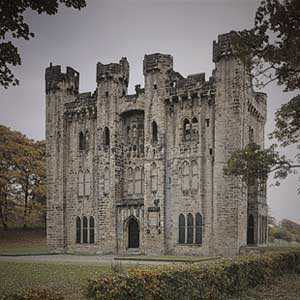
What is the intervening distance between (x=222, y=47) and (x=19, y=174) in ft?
57.4

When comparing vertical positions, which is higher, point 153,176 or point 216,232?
point 153,176

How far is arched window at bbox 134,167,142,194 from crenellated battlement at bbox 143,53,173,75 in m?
7.70

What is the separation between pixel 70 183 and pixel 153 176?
8317 mm

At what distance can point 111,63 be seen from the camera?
115 feet

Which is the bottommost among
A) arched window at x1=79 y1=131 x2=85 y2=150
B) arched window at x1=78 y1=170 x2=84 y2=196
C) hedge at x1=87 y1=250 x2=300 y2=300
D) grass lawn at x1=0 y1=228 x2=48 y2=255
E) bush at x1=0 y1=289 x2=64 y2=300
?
grass lawn at x1=0 y1=228 x2=48 y2=255

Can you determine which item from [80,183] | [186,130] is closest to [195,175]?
[186,130]

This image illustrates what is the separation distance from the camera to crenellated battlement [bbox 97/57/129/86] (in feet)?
114

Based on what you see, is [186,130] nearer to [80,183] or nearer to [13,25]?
[80,183]

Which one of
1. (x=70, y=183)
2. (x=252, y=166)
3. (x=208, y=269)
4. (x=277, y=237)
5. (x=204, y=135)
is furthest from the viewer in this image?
(x=277, y=237)

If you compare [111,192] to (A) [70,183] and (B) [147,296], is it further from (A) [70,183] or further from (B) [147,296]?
(B) [147,296]

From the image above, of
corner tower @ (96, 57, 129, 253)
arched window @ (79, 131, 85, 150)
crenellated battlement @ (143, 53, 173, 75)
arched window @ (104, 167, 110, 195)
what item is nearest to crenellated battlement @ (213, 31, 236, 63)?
crenellated battlement @ (143, 53, 173, 75)

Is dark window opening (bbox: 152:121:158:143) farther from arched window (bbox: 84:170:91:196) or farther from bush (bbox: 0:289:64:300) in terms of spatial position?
bush (bbox: 0:289:64:300)

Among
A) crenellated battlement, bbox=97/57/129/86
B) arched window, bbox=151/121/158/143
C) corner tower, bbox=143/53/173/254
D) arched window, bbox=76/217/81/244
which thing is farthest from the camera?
arched window, bbox=76/217/81/244

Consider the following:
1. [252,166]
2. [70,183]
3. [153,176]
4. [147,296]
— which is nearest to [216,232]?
[153,176]
